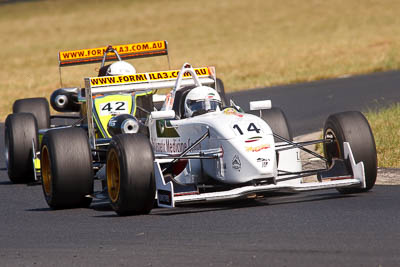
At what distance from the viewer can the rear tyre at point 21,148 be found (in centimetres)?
1341

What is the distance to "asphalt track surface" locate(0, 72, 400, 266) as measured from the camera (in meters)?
7.23

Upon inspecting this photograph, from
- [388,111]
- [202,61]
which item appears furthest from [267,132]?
[202,61]

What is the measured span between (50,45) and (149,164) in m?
42.7

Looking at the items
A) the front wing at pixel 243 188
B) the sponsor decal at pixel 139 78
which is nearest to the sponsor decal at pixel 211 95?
the front wing at pixel 243 188

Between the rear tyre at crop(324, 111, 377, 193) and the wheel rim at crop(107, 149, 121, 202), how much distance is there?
2.34 meters

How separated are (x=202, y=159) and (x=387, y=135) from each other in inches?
200

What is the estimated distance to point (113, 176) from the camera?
33.0ft

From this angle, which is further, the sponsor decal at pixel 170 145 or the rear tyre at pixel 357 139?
the sponsor decal at pixel 170 145

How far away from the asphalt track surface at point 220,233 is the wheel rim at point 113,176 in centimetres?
23

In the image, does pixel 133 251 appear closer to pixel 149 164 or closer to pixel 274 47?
pixel 149 164

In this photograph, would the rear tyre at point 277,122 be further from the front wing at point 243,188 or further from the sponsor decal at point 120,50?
the sponsor decal at point 120,50

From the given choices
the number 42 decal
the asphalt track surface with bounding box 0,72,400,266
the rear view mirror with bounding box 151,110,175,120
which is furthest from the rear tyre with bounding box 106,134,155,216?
the number 42 decal

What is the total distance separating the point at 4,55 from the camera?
1863 inches

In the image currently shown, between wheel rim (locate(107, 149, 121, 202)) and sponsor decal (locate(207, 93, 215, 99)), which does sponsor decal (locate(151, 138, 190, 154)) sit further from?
wheel rim (locate(107, 149, 121, 202))
